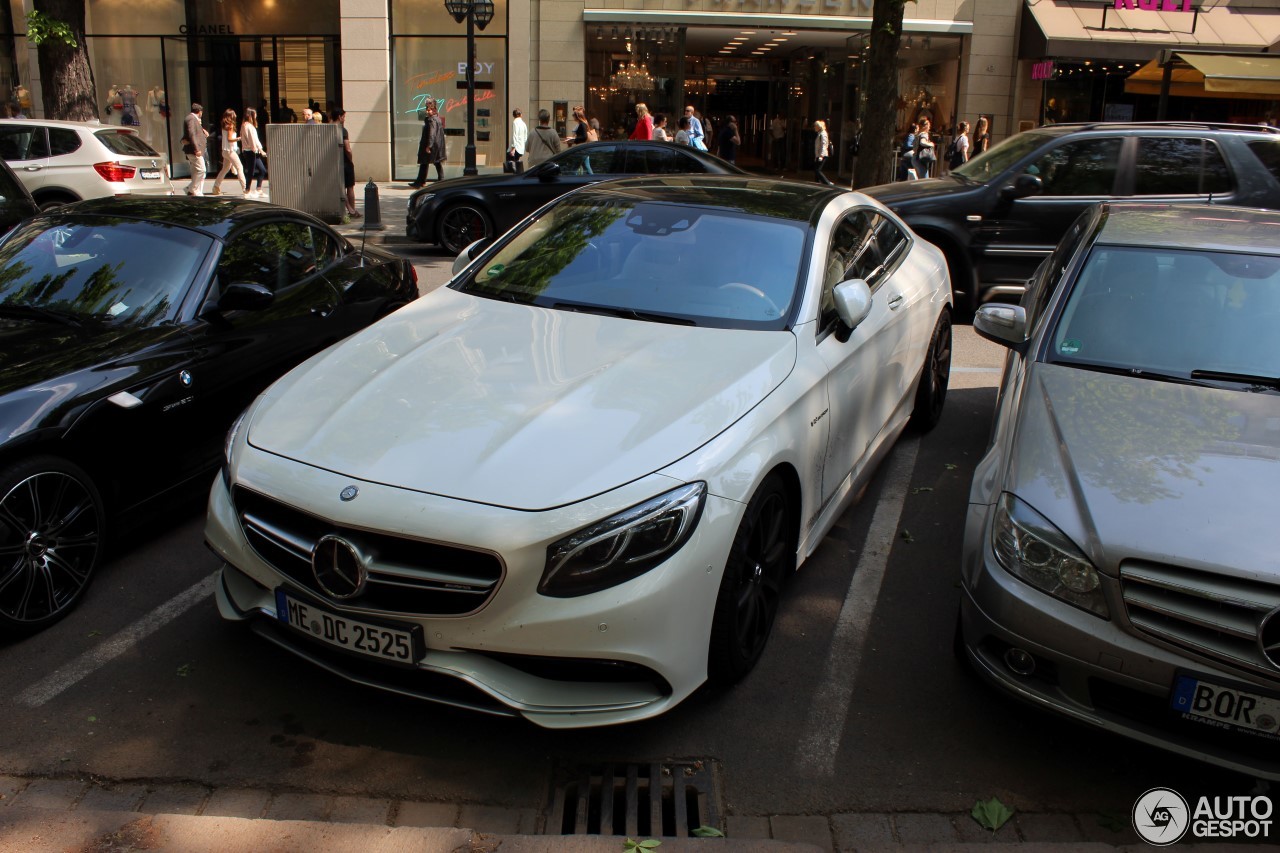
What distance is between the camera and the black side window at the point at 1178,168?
934 cm

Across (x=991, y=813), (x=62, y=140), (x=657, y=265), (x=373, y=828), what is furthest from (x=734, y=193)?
(x=62, y=140)

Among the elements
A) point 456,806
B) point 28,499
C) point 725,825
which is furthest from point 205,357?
point 725,825

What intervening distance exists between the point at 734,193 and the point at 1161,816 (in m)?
3.25

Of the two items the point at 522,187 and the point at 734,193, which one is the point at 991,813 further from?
the point at 522,187

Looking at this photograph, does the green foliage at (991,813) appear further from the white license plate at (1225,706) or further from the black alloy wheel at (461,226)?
the black alloy wheel at (461,226)

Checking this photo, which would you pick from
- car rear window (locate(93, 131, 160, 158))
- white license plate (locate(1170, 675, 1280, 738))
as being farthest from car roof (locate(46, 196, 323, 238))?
car rear window (locate(93, 131, 160, 158))

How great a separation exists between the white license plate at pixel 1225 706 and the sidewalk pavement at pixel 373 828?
0.33 m

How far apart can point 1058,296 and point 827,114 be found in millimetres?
21997

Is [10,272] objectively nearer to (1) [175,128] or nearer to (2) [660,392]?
(2) [660,392]

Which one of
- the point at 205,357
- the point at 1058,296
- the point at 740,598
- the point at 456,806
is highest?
the point at 1058,296

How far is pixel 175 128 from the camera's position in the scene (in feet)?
79.4

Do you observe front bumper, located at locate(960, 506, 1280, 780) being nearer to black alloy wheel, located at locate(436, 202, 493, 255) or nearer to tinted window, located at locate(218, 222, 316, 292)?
tinted window, located at locate(218, 222, 316, 292)

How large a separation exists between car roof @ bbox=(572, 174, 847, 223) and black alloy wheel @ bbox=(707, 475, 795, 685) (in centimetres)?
161

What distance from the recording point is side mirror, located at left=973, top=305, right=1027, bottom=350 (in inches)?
184
